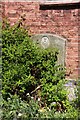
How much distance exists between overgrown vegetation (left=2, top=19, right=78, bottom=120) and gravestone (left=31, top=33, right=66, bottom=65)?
0.35 ft

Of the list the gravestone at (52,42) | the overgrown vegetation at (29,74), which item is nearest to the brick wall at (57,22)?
the gravestone at (52,42)

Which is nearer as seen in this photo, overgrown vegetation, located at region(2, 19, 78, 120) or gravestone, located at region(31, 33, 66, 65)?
overgrown vegetation, located at region(2, 19, 78, 120)

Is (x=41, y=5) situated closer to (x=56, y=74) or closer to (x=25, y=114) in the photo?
(x=56, y=74)

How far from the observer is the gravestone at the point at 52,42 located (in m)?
6.86

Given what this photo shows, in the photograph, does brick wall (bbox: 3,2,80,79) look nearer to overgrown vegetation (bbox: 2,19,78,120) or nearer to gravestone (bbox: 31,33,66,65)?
gravestone (bbox: 31,33,66,65)

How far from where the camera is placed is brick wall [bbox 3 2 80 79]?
22.4ft

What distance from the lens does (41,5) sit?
688 cm

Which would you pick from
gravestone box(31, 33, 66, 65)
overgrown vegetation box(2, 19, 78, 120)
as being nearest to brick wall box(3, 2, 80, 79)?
gravestone box(31, 33, 66, 65)

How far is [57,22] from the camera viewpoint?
6.87 meters

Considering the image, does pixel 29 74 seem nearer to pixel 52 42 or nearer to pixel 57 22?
pixel 52 42

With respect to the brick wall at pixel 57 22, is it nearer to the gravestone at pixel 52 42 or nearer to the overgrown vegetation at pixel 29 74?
the gravestone at pixel 52 42

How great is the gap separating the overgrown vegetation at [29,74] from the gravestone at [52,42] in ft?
0.35

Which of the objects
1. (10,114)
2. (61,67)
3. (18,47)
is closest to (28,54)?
(18,47)

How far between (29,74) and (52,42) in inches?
26.8
